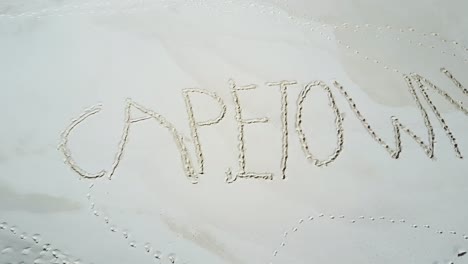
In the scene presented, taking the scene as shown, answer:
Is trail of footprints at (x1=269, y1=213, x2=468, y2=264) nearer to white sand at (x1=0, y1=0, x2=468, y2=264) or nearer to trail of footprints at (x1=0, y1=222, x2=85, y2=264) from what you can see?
white sand at (x1=0, y1=0, x2=468, y2=264)

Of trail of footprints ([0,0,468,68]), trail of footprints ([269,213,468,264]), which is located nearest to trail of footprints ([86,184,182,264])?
trail of footprints ([269,213,468,264])

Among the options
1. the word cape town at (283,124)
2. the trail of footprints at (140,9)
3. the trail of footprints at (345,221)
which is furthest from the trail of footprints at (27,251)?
the trail of footprints at (140,9)

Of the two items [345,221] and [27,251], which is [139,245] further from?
[345,221]

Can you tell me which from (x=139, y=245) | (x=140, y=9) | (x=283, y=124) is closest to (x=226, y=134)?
(x=283, y=124)

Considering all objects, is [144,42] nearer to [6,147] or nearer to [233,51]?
[233,51]

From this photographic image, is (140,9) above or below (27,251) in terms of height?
above

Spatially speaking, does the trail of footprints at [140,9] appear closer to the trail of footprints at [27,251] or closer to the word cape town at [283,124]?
the word cape town at [283,124]
